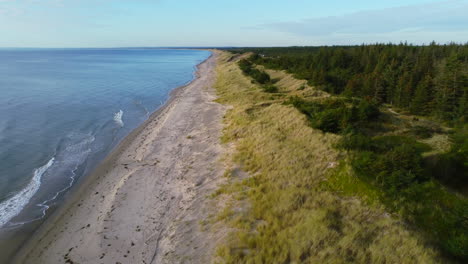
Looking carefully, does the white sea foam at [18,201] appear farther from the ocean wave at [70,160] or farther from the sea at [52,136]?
the ocean wave at [70,160]

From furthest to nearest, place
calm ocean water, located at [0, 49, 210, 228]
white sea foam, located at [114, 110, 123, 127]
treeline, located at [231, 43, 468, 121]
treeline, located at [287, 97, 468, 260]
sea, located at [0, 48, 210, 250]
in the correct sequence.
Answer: treeline, located at [231, 43, 468, 121]
white sea foam, located at [114, 110, 123, 127]
calm ocean water, located at [0, 49, 210, 228]
sea, located at [0, 48, 210, 250]
treeline, located at [287, 97, 468, 260]

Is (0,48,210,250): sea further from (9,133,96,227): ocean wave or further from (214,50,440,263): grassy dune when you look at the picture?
(214,50,440,263): grassy dune

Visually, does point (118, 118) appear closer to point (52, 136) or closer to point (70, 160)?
point (52, 136)

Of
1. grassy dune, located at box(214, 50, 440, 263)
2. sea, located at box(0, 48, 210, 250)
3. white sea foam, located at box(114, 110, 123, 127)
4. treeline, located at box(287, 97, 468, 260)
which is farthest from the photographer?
white sea foam, located at box(114, 110, 123, 127)

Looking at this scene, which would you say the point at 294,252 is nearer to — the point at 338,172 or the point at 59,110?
the point at 338,172

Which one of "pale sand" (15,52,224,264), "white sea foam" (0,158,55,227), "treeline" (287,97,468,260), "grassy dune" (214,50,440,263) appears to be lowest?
"white sea foam" (0,158,55,227)

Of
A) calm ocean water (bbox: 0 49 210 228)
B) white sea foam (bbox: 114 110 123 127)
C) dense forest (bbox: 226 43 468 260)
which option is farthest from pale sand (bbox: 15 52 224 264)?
white sea foam (bbox: 114 110 123 127)
